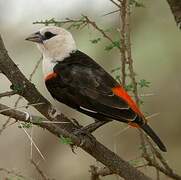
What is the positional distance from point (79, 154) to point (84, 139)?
16.1ft

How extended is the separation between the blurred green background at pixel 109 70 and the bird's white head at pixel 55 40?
3.19 metres

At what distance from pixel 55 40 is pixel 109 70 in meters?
3.50

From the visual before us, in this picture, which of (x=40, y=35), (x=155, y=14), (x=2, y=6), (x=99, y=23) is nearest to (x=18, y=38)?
(x=2, y=6)

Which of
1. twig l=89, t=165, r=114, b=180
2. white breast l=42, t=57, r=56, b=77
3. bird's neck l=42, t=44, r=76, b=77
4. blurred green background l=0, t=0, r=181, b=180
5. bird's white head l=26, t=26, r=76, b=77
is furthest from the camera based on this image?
blurred green background l=0, t=0, r=181, b=180

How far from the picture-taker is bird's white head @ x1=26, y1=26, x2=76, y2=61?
4.97 metres

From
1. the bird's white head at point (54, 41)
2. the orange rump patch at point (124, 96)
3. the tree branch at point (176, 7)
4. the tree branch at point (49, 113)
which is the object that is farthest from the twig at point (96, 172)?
the bird's white head at point (54, 41)

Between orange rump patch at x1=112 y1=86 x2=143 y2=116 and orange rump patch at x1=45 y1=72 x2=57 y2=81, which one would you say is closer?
orange rump patch at x1=112 y1=86 x2=143 y2=116

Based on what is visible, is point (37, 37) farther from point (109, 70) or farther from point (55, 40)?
point (109, 70)

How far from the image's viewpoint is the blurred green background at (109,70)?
27.7 ft

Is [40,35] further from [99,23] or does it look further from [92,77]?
[99,23]

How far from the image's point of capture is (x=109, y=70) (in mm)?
8445

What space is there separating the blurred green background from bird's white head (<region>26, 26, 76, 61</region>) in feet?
10.5

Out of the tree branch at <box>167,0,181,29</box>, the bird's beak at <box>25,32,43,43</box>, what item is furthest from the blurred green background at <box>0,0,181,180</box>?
the tree branch at <box>167,0,181,29</box>

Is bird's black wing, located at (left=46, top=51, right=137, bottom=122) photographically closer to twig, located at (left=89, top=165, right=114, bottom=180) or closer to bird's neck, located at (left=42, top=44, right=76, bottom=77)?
bird's neck, located at (left=42, top=44, right=76, bottom=77)
